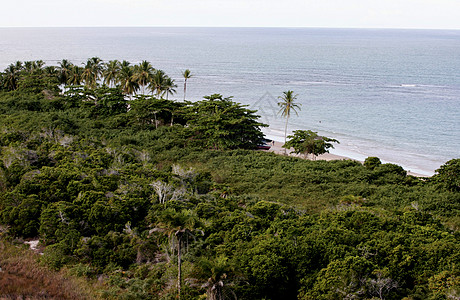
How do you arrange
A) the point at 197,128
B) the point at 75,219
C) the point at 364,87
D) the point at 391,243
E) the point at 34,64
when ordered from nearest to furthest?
1. the point at 391,243
2. the point at 75,219
3. the point at 197,128
4. the point at 34,64
5. the point at 364,87

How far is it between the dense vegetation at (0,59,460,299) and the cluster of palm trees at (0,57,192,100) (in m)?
18.0

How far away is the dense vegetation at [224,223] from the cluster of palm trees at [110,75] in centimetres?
1796

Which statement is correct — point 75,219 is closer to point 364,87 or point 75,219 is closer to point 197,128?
point 197,128

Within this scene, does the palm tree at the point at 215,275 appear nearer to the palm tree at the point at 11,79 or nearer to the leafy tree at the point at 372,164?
the leafy tree at the point at 372,164

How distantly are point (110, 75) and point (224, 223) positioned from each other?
5079 centimetres

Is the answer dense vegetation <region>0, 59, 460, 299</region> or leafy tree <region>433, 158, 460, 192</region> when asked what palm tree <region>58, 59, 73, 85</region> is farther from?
leafy tree <region>433, 158, 460, 192</region>

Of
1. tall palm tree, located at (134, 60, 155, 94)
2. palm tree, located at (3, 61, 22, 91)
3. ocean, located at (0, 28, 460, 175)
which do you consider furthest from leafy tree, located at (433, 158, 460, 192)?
palm tree, located at (3, 61, 22, 91)

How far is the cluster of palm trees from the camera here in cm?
6266

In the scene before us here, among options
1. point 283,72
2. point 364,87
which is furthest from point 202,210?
point 283,72

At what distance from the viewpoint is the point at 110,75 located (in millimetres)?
67750

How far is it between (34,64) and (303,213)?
7308 centimetres

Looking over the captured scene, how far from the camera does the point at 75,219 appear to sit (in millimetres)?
24953

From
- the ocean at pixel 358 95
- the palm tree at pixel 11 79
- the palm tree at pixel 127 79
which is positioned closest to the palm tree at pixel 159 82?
the palm tree at pixel 127 79

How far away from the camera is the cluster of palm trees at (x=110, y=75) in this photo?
206 ft
